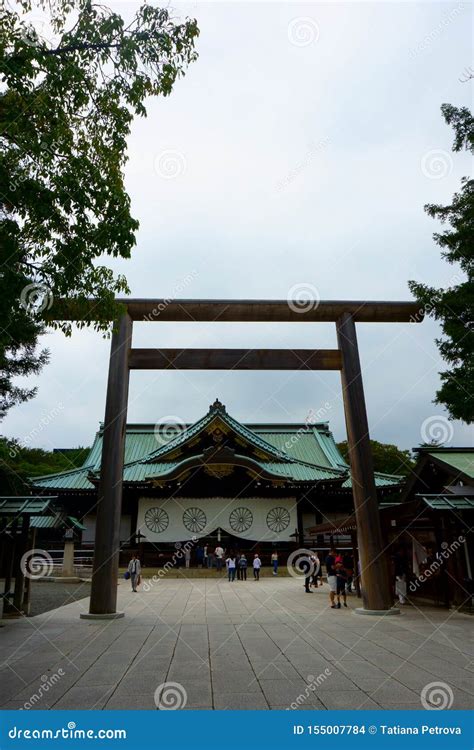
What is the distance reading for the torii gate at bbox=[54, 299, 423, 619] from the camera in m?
Answer: 9.83

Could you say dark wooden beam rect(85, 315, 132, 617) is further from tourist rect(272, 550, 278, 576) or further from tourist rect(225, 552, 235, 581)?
tourist rect(272, 550, 278, 576)

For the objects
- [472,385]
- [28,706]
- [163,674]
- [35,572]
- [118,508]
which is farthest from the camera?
[35,572]

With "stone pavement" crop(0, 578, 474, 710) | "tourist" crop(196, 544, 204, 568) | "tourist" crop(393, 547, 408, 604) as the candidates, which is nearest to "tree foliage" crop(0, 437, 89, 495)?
"tourist" crop(196, 544, 204, 568)

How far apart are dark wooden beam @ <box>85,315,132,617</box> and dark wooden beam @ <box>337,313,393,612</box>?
201 inches

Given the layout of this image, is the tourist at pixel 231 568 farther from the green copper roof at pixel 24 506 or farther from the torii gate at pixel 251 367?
the green copper roof at pixel 24 506

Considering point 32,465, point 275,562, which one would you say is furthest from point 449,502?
point 32,465

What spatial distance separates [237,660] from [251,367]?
685cm

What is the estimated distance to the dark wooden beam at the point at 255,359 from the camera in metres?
11.8

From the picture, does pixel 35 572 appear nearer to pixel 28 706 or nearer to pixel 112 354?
pixel 112 354

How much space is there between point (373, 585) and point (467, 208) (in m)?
8.88

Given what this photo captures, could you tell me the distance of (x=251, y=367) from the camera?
1189 cm

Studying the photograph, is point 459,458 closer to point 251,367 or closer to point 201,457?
point 251,367

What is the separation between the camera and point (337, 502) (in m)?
24.8

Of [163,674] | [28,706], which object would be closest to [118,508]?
[163,674]
